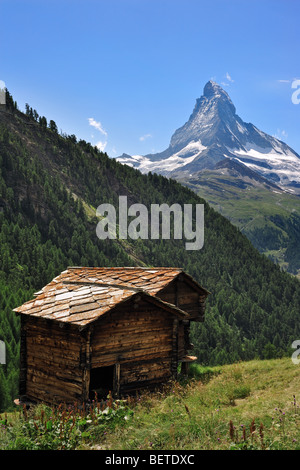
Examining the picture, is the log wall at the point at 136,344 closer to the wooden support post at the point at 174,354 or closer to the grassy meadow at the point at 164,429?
the wooden support post at the point at 174,354

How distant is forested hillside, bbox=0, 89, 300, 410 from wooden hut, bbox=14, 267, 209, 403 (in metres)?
32.7

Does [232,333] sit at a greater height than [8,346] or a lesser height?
lesser

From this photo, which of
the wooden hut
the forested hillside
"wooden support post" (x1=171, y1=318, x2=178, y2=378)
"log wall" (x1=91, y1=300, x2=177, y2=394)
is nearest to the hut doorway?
the wooden hut

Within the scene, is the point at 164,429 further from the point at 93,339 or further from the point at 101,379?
the point at 101,379

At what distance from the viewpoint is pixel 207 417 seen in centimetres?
966

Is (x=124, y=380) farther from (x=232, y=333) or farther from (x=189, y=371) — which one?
(x=232, y=333)

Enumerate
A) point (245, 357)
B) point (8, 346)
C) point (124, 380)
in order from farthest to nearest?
1. point (245, 357)
2. point (8, 346)
3. point (124, 380)

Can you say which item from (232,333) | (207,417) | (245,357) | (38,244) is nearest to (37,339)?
(207,417)

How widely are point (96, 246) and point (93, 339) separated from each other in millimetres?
83018

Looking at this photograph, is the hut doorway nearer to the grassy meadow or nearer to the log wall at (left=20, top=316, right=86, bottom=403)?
the log wall at (left=20, top=316, right=86, bottom=403)

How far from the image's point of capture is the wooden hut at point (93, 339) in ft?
49.2

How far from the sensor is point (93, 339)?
49.6ft
